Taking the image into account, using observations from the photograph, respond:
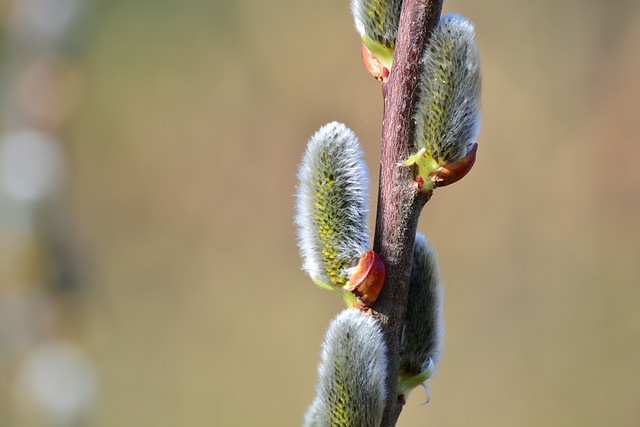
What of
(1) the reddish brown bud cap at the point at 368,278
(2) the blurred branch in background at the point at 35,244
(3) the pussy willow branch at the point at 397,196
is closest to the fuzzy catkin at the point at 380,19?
(3) the pussy willow branch at the point at 397,196

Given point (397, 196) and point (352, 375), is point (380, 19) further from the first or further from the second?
point (352, 375)

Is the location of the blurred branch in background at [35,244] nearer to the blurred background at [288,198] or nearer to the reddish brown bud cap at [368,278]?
the blurred background at [288,198]

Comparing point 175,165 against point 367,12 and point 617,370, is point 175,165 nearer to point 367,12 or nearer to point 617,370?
point 617,370

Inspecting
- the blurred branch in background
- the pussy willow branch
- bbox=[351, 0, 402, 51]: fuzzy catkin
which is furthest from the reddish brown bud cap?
the blurred branch in background

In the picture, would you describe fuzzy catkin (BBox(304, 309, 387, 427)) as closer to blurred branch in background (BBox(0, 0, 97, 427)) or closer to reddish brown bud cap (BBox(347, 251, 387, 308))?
reddish brown bud cap (BBox(347, 251, 387, 308))

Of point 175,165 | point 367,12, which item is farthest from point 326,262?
point 175,165

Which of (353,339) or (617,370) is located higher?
(617,370)
